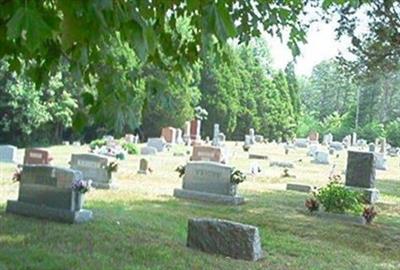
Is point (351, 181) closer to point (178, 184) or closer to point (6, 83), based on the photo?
point (178, 184)

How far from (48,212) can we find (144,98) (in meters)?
6.60

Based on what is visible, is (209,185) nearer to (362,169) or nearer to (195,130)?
(362,169)

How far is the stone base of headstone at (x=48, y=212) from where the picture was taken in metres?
9.43

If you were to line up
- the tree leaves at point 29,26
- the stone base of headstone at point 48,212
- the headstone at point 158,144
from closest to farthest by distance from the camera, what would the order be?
the tree leaves at point 29,26 → the stone base of headstone at point 48,212 → the headstone at point 158,144

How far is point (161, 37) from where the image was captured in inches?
150

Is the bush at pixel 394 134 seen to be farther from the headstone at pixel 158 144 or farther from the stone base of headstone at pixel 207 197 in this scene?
the stone base of headstone at pixel 207 197

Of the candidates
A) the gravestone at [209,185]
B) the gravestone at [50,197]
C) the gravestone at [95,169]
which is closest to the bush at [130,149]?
the gravestone at [95,169]

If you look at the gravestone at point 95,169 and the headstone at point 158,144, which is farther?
the headstone at point 158,144

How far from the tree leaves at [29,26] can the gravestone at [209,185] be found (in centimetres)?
1211

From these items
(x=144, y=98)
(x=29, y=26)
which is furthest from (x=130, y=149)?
(x=29, y=26)

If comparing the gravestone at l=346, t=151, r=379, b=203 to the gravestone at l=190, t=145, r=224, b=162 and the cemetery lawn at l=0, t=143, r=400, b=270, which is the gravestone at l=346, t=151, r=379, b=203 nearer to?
the cemetery lawn at l=0, t=143, r=400, b=270

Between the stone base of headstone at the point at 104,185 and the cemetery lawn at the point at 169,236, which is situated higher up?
the stone base of headstone at the point at 104,185

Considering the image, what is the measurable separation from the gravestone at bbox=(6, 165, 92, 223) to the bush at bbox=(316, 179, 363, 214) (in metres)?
5.63

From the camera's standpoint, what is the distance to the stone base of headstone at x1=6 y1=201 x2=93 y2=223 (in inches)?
371
